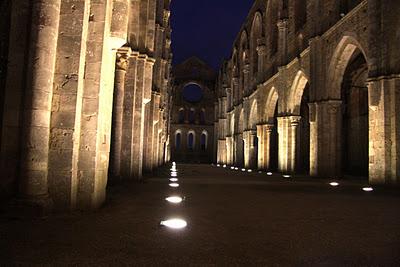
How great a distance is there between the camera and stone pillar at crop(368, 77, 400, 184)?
39.4 feet

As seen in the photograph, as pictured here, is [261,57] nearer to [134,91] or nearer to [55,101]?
[134,91]

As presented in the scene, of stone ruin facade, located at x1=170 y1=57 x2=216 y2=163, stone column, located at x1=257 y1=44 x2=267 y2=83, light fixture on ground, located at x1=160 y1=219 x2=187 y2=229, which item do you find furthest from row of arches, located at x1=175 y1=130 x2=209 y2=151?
light fixture on ground, located at x1=160 y1=219 x2=187 y2=229

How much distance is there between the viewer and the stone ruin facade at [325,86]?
1236 cm

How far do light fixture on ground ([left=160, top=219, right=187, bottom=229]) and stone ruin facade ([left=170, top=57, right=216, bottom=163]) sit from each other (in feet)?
151

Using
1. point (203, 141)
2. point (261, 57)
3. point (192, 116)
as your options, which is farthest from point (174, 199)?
point (203, 141)

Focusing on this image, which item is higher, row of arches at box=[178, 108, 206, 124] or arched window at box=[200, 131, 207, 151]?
row of arches at box=[178, 108, 206, 124]

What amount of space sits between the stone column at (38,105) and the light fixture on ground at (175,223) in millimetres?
1841

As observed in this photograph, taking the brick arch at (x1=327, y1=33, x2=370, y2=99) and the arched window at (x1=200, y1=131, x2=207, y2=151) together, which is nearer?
the brick arch at (x1=327, y1=33, x2=370, y2=99)

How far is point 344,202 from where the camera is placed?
25.6 ft

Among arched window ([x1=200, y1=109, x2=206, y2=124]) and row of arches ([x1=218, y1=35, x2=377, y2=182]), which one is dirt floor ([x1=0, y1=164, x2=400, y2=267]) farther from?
arched window ([x1=200, y1=109, x2=206, y2=124])

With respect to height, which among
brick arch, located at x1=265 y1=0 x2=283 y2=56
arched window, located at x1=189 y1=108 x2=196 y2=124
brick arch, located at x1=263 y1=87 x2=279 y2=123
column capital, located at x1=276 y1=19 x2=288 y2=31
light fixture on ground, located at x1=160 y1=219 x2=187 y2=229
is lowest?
light fixture on ground, located at x1=160 y1=219 x2=187 y2=229

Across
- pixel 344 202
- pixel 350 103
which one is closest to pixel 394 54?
pixel 344 202

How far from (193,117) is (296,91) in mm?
32818

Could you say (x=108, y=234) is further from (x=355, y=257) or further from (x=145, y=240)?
(x=355, y=257)
